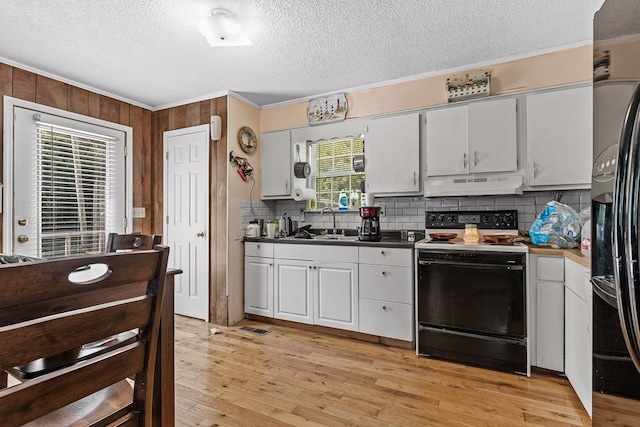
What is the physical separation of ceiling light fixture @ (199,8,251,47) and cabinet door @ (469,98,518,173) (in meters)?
1.99

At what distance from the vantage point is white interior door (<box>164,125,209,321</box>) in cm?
346

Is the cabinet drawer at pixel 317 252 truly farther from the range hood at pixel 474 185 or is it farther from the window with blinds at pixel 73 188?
the window with blinds at pixel 73 188

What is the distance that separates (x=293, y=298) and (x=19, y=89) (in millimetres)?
3018

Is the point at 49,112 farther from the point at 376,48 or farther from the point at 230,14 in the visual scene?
the point at 376,48

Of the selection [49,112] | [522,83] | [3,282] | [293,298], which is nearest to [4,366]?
[3,282]

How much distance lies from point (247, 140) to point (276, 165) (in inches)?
16.7

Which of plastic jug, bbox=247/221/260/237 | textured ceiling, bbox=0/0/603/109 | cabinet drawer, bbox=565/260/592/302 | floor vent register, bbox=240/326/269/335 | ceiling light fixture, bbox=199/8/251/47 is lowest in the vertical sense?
floor vent register, bbox=240/326/269/335

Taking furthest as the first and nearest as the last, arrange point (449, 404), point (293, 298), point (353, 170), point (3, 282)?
point (353, 170) < point (293, 298) < point (449, 404) < point (3, 282)

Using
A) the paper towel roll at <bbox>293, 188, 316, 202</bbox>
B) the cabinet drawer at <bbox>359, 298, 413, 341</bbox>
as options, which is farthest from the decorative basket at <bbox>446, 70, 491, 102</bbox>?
the cabinet drawer at <bbox>359, 298, 413, 341</bbox>

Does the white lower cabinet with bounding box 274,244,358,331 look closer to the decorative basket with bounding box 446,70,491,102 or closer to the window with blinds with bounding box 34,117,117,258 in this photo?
the decorative basket with bounding box 446,70,491,102

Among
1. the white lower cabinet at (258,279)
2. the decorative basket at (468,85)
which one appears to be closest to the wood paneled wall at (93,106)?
the white lower cabinet at (258,279)

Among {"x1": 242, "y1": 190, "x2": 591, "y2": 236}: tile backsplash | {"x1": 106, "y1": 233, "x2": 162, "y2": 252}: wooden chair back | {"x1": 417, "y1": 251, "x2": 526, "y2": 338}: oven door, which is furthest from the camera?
{"x1": 242, "y1": 190, "x2": 591, "y2": 236}: tile backsplash

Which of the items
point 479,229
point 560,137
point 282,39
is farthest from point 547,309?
point 282,39

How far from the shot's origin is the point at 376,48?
2.54 meters
